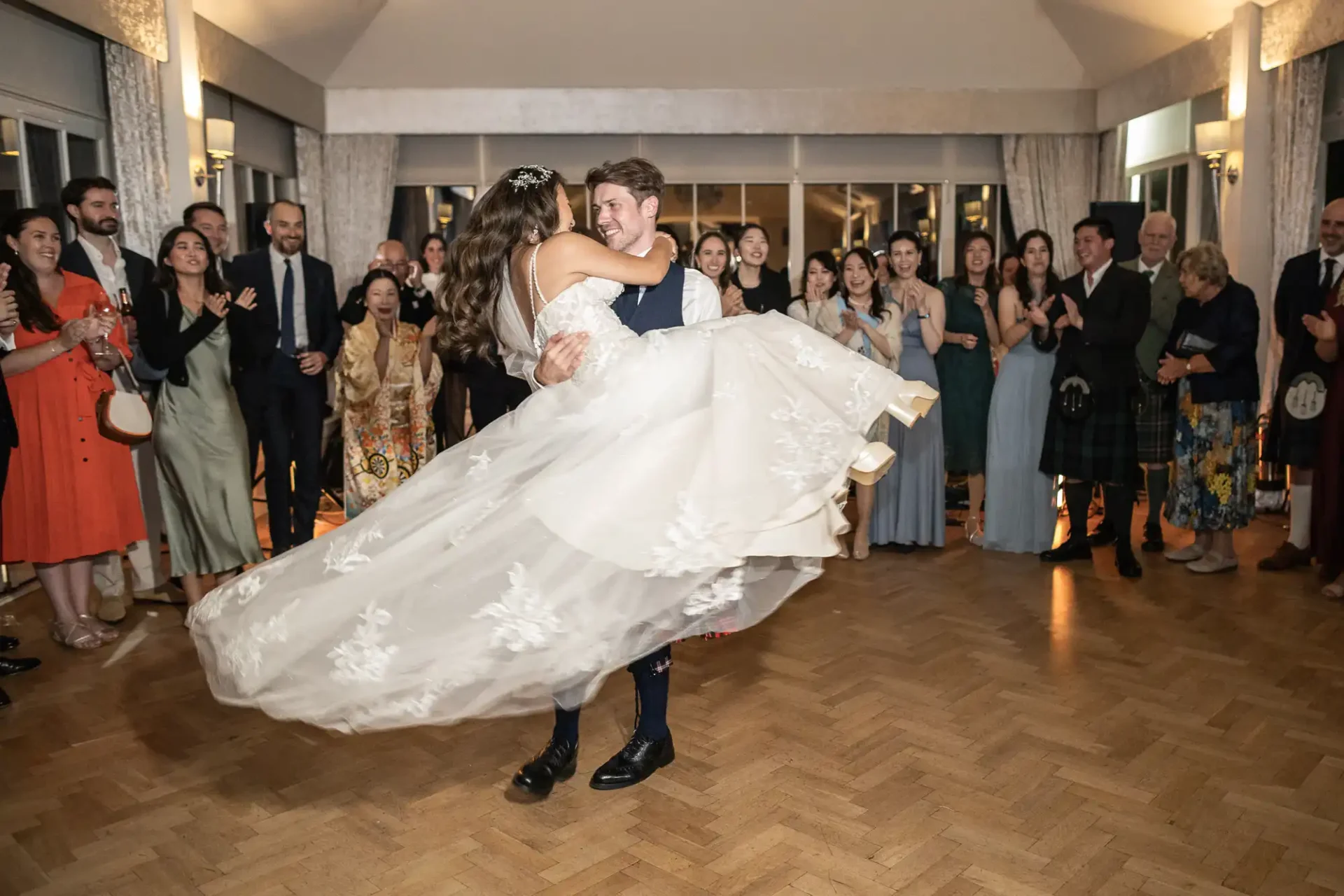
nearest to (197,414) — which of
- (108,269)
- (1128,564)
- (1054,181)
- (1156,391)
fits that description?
(108,269)

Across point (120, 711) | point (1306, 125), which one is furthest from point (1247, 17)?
point (120, 711)

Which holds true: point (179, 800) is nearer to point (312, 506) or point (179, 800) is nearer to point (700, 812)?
point (700, 812)

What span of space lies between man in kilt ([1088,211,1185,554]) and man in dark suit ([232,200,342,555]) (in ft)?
13.1

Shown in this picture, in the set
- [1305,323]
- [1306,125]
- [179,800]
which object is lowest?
[179,800]

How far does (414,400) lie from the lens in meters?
5.97

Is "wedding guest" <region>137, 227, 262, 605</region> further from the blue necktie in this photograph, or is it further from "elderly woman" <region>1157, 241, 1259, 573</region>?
"elderly woman" <region>1157, 241, 1259, 573</region>

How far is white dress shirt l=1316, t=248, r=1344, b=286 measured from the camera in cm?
508

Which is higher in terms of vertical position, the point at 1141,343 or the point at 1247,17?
the point at 1247,17

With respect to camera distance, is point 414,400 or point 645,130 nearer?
point 414,400

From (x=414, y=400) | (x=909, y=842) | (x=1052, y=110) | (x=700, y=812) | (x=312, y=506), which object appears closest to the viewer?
(x=909, y=842)

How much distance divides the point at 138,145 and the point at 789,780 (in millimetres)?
5306

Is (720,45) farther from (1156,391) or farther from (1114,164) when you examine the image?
(1156,391)

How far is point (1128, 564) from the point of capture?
204 inches

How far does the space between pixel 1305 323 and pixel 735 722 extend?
10.9 ft
